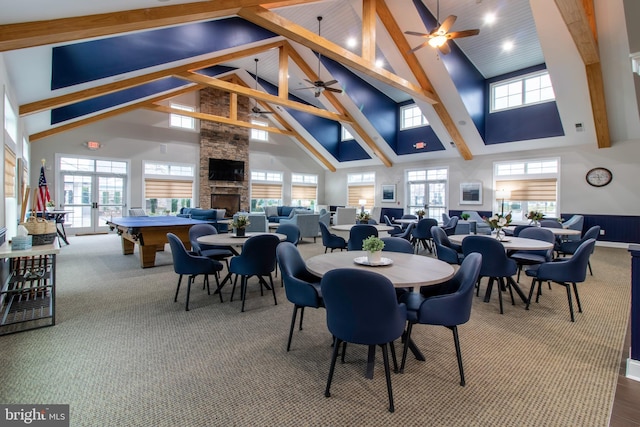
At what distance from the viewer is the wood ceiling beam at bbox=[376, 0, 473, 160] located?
6.98m

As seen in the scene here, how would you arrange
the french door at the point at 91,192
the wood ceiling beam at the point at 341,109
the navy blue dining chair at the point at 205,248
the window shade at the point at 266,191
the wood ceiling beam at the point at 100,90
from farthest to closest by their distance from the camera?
1. the window shade at the point at 266,191
2. the wood ceiling beam at the point at 341,109
3. the french door at the point at 91,192
4. the wood ceiling beam at the point at 100,90
5. the navy blue dining chair at the point at 205,248

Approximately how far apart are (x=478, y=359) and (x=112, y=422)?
257cm

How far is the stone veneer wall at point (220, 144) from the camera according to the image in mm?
12023

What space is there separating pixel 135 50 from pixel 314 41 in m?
3.09

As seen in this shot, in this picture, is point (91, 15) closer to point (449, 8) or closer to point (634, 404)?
point (634, 404)

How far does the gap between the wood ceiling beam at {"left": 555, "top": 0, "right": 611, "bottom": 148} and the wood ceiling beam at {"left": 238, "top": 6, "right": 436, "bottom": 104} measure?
316 centimetres

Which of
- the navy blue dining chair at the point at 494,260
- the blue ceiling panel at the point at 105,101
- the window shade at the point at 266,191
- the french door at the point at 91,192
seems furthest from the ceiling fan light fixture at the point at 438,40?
the french door at the point at 91,192

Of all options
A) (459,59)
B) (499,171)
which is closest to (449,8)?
(459,59)

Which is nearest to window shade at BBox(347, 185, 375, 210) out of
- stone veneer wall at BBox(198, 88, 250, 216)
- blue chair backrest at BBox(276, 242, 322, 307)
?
stone veneer wall at BBox(198, 88, 250, 216)

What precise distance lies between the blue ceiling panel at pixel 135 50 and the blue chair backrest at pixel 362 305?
516 centimetres

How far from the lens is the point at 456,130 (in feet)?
31.5

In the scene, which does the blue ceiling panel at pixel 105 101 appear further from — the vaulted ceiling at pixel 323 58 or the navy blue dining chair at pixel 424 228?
the navy blue dining chair at pixel 424 228

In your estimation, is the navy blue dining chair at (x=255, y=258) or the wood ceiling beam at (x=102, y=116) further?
the wood ceiling beam at (x=102, y=116)

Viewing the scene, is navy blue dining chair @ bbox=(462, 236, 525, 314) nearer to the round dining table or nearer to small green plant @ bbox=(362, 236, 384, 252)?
the round dining table
